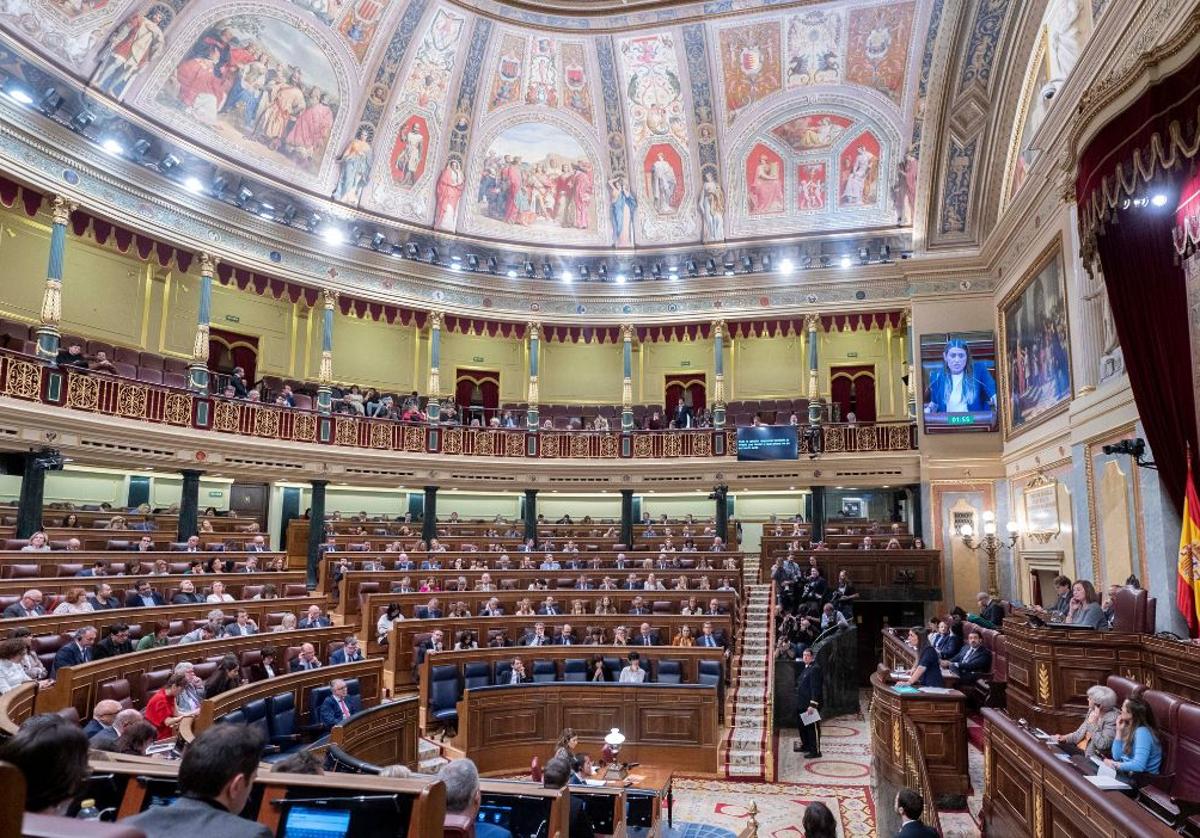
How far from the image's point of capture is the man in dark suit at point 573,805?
4.45 metres

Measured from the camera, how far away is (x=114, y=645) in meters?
8.37

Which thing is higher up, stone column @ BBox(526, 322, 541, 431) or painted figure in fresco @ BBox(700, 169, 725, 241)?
painted figure in fresco @ BBox(700, 169, 725, 241)

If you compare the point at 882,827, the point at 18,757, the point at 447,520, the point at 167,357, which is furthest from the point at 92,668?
the point at 447,520

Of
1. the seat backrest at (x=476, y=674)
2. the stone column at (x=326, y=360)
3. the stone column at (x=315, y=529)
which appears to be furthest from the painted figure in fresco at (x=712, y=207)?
the seat backrest at (x=476, y=674)

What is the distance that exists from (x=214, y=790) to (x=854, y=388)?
23094 millimetres

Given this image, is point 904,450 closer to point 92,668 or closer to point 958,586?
point 958,586

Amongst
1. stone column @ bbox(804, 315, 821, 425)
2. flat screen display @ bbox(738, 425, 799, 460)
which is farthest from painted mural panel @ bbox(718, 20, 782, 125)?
flat screen display @ bbox(738, 425, 799, 460)

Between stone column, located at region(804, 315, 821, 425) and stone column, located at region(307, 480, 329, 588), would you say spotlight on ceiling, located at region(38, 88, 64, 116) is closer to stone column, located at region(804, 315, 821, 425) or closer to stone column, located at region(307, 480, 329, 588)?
stone column, located at region(307, 480, 329, 588)

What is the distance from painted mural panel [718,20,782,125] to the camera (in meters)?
20.2

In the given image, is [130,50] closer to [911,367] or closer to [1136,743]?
[911,367]

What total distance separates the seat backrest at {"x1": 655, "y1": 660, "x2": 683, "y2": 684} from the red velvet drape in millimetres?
6100

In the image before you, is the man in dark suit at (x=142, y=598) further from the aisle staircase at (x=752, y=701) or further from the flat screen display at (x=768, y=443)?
the flat screen display at (x=768, y=443)

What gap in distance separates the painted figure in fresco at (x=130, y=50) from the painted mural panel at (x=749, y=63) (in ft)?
40.7

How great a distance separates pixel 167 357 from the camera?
17.9 meters
